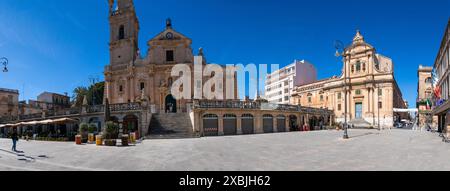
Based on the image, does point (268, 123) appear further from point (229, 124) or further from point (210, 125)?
point (210, 125)

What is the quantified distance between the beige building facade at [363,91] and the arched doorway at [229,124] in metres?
31.1

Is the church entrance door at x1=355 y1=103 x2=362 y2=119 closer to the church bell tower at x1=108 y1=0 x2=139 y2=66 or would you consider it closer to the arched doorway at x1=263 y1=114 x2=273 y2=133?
the arched doorway at x1=263 y1=114 x2=273 y2=133

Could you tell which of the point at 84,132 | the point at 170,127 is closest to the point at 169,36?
the point at 170,127

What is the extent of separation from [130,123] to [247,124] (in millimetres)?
12983

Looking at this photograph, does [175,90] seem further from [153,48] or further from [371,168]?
[371,168]

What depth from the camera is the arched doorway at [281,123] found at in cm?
3629

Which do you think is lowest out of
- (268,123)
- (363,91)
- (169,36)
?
(268,123)

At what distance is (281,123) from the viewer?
36.9 meters

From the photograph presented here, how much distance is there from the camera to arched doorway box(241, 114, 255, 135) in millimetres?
31809

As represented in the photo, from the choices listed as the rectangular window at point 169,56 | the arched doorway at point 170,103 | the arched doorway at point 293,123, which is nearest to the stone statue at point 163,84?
the arched doorway at point 170,103

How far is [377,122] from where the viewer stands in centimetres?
5531

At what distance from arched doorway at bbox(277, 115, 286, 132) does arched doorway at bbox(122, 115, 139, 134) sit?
58.2 feet

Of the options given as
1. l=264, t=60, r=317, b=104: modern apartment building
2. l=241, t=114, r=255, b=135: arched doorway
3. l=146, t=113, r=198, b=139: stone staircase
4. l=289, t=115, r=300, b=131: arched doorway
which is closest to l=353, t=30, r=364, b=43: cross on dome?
l=264, t=60, r=317, b=104: modern apartment building

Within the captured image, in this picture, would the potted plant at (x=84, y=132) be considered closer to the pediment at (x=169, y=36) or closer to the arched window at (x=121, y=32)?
the pediment at (x=169, y=36)
